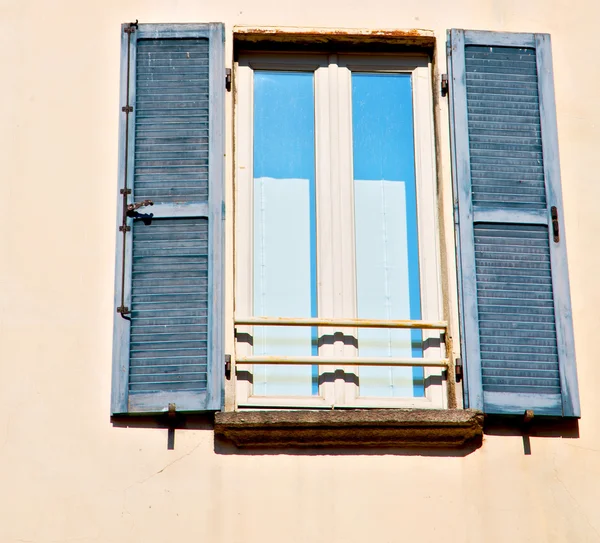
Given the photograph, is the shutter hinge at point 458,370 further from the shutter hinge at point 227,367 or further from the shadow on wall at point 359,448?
the shutter hinge at point 227,367

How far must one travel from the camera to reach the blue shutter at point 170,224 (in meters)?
6.63

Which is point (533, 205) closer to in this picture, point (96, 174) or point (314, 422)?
point (314, 422)

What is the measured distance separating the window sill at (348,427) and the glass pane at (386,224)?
14.7 inches

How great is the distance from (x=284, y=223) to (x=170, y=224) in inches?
23.7

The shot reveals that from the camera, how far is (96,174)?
7.05 metres

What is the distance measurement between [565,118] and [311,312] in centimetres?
161

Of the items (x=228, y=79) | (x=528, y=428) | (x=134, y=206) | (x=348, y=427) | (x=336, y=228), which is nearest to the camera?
(x=348, y=427)

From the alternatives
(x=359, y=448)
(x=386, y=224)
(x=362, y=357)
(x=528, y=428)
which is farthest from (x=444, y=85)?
(x=359, y=448)

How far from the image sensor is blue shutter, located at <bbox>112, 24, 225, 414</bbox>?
6633 millimetres

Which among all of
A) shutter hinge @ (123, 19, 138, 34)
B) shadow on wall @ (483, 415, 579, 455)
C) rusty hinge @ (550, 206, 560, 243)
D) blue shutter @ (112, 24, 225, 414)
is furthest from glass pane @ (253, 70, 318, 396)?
rusty hinge @ (550, 206, 560, 243)

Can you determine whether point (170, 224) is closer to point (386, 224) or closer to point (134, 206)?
point (134, 206)

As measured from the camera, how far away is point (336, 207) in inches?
283

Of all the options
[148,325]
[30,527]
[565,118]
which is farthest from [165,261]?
[565,118]

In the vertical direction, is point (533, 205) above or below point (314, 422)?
above
